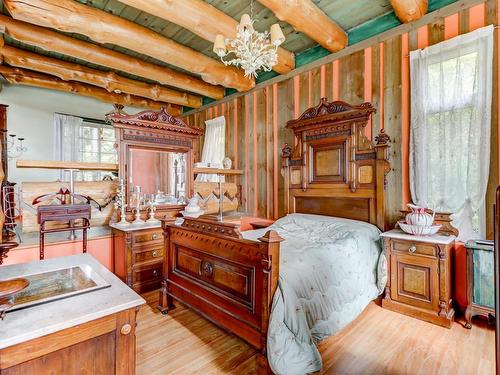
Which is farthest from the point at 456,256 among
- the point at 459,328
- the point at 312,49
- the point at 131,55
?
the point at 131,55

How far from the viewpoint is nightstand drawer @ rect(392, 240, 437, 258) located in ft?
7.94

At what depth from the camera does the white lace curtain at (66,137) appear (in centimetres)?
529

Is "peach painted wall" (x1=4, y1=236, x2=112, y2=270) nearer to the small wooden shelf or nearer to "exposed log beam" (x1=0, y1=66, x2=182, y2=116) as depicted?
the small wooden shelf

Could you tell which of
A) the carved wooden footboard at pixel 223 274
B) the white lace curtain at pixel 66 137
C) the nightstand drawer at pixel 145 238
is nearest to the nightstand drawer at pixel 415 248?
the carved wooden footboard at pixel 223 274

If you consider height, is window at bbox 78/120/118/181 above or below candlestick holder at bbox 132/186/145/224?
above

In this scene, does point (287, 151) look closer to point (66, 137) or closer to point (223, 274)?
point (223, 274)

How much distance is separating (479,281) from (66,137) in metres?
6.94

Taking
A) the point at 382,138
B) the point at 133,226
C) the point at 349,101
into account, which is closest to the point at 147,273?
the point at 133,226

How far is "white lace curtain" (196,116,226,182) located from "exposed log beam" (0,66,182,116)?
1464 mm

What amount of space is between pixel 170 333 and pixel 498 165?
11.0 ft

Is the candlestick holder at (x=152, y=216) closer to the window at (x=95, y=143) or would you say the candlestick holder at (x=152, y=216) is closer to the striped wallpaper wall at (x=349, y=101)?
the striped wallpaper wall at (x=349, y=101)

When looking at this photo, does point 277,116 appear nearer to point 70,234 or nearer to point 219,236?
point 219,236

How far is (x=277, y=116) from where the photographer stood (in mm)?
4227

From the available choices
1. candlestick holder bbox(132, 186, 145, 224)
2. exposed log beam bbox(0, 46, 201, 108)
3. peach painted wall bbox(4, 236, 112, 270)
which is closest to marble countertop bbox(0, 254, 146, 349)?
peach painted wall bbox(4, 236, 112, 270)
